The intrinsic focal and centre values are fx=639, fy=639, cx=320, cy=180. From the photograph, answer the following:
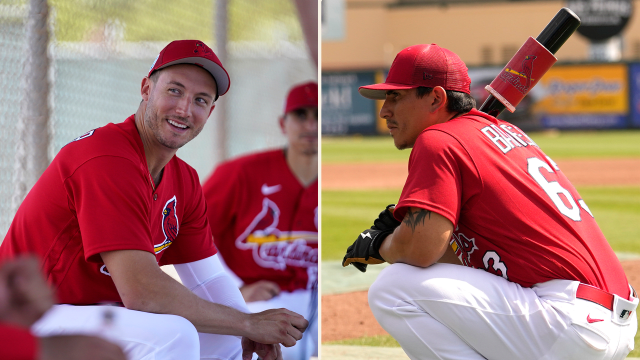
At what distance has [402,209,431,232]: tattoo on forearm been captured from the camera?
2.20 metres

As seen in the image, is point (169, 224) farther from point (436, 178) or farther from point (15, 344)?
point (15, 344)

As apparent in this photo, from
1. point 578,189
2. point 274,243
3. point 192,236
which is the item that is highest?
point 192,236

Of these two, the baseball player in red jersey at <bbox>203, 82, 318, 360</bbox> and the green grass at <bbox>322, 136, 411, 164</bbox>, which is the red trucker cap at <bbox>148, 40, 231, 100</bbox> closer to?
the baseball player in red jersey at <bbox>203, 82, 318, 360</bbox>

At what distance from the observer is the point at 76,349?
1004 mm

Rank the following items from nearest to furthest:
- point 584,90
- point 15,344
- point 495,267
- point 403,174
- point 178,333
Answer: point 15,344, point 178,333, point 495,267, point 403,174, point 584,90

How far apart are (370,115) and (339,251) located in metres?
17.4

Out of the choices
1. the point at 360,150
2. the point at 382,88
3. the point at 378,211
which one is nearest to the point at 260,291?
the point at 382,88

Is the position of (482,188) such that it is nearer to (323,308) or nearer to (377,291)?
(377,291)

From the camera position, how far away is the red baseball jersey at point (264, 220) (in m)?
4.49

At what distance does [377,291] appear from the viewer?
2.38 metres

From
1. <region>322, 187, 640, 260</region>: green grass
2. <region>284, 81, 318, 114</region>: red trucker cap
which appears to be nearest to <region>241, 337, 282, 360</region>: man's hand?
<region>284, 81, 318, 114</region>: red trucker cap

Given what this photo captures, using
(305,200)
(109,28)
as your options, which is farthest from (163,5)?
(305,200)

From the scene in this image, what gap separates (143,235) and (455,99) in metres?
1.32

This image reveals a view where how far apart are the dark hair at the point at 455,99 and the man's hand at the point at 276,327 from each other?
39.7 inches
